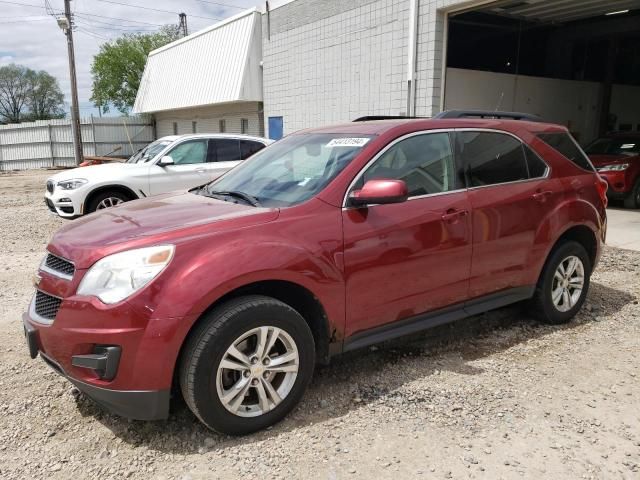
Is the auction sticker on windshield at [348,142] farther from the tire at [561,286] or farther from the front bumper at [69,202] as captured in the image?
the front bumper at [69,202]

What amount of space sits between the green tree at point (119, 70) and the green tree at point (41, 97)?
3466 cm

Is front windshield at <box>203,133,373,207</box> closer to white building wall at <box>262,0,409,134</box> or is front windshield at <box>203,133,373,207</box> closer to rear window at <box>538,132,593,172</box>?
rear window at <box>538,132,593,172</box>

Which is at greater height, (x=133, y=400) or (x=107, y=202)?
(x=107, y=202)

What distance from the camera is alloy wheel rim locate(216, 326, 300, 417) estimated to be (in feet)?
9.38

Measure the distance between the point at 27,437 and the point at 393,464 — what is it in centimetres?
211

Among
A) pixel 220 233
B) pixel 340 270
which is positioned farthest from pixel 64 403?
pixel 340 270

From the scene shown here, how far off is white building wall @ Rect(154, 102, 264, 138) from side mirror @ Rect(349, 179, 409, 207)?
16653 mm

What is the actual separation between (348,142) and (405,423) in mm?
1887

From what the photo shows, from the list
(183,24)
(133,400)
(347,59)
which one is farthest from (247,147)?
(183,24)

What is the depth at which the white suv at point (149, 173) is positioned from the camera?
344 inches

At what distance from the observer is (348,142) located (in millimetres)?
3664

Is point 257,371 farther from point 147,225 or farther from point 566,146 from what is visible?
point 566,146

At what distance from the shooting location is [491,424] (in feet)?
10.3

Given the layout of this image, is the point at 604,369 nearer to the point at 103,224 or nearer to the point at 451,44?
the point at 103,224
